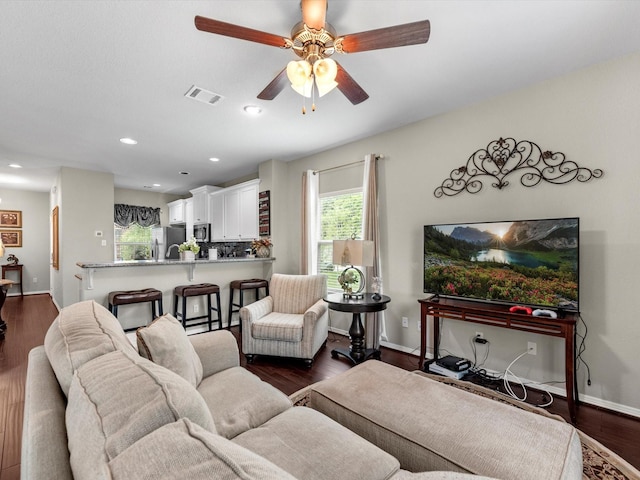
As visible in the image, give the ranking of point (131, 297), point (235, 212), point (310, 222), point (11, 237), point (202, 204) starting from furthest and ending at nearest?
point (11, 237) < point (202, 204) < point (235, 212) < point (310, 222) < point (131, 297)

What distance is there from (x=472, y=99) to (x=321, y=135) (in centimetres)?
170

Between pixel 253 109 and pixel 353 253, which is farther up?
pixel 253 109

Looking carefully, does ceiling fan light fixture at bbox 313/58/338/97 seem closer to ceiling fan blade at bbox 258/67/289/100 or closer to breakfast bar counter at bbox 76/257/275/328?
ceiling fan blade at bbox 258/67/289/100

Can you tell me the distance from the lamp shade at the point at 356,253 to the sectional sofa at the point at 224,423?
4.22 feet

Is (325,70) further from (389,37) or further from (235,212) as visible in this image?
(235,212)

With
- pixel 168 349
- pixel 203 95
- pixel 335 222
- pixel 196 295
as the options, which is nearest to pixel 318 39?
pixel 203 95

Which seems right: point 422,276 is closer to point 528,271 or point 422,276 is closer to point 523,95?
point 528,271

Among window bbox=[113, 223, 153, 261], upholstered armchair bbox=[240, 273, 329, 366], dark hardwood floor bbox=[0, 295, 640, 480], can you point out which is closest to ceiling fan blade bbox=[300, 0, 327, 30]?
upholstered armchair bbox=[240, 273, 329, 366]

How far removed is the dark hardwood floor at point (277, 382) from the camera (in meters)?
1.93

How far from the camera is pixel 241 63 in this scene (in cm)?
233

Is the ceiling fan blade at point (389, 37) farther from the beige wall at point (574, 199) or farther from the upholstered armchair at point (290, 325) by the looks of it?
the upholstered armchair at point (290, 325)

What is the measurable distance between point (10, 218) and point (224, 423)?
882 cm

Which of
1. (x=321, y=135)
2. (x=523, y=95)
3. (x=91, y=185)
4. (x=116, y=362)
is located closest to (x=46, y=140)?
(x=91, y=185)

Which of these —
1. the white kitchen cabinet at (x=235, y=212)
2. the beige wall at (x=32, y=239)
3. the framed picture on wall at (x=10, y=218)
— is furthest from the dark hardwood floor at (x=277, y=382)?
the framed picture on wall at (x=10, y=218)
